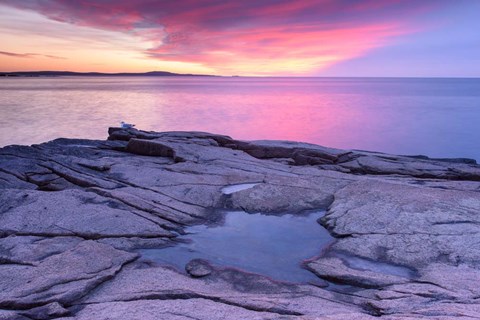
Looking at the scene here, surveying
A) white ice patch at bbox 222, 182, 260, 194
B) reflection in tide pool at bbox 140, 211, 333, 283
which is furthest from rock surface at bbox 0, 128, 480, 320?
reflection in tide pool at bbox 140, 211, 333, 283

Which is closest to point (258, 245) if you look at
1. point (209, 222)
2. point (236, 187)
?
point (209, 222)

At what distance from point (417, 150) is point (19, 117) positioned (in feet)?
114

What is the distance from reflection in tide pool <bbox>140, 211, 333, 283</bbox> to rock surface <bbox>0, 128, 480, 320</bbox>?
0.86 ft

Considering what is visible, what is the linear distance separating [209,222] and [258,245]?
4.72 feet

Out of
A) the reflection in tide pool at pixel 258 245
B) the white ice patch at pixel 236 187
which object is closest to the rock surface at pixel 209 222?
the white ice patch at pixel 236 187

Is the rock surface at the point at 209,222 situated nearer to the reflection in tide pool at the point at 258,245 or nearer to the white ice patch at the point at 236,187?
the white ice patch at the point at 236,187

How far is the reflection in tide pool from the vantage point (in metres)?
6.82

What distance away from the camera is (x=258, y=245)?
305 inches

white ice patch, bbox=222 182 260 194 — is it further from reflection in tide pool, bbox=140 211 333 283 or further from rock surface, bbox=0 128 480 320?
reflection in tide pool, bbox=140 211 333 283

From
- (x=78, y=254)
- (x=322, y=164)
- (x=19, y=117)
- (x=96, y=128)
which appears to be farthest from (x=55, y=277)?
(x=19, y=117)

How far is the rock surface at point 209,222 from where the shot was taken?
5285mm

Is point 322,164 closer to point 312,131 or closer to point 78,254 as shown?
point 78,254

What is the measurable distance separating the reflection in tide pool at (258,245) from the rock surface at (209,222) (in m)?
0.26

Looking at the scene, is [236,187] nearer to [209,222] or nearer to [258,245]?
[209,222]
